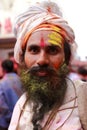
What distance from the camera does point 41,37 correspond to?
1491 millimetres

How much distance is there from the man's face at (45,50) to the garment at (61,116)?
0.41 feet

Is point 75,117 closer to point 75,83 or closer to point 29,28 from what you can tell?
point 75,83

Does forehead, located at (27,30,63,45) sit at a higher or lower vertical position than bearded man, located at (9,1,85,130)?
higher

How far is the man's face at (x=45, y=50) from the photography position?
1.46 metres

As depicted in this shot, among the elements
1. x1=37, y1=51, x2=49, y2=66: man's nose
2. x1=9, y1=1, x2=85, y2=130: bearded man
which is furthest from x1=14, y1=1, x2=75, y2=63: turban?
x1=37, y1=51, x2=49, y2=66: man's nose

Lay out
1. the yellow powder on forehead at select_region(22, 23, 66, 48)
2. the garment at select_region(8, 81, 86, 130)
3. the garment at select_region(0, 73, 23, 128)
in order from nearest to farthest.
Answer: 1. the garment at select_region(8, 81, 86, 130)
2. the yellow powder on forehead at select_region(22, 23, 66, 48)
3. the garment at select_region(0, 73, 23, 128)

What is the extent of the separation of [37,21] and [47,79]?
0.26 meters

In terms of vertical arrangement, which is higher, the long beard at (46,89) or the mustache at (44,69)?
the mustache at (44,69)

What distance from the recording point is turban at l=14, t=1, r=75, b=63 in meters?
1.54

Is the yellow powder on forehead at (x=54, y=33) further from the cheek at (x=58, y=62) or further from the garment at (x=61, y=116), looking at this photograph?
the garment at (x=61, y=116)

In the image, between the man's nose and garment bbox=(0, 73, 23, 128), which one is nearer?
the man's nose

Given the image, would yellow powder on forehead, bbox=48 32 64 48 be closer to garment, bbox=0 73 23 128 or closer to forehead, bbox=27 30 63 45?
forehead, bbox=27 30 63 45

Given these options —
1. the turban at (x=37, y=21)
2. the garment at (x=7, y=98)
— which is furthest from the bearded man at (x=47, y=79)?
the garment at (x=7, y=98)

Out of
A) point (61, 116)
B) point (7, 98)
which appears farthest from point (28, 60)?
point (7, 98)
